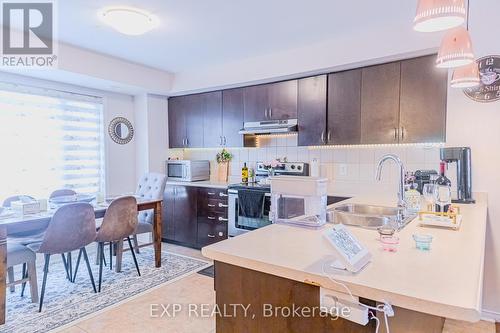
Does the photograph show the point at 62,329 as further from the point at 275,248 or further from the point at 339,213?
the point at 339,213

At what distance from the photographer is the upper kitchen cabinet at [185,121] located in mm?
4559

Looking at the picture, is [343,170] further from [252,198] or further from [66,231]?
[66,231]

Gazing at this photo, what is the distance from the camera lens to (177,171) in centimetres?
467

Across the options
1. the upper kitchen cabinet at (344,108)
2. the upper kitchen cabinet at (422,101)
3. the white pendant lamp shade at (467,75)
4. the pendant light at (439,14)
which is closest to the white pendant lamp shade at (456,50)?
the pendant light at (439,14)

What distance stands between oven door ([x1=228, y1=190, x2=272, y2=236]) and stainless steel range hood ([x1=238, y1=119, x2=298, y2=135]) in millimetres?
803

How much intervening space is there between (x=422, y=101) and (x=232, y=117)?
2.26 meters

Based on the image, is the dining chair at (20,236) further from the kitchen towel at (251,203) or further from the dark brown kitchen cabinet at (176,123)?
the dark brown kitchen cabinet at (176,123)

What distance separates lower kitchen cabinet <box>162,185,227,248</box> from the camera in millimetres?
4078

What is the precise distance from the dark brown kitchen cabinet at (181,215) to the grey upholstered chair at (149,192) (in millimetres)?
584

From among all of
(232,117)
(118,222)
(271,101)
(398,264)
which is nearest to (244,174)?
(232,117)

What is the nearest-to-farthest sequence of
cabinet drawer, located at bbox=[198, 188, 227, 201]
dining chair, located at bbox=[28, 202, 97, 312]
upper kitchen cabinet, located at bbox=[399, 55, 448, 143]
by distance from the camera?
dining chair, located at bbox=[28, 202, 97, 312]
upper kitchen cabinet, located at bbox=[399, 55, 448, 143]
cabinet drawer, located at bbox=[198, 188, 227, 201]

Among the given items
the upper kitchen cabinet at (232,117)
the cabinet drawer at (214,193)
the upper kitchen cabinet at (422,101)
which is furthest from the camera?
the upper kitchen cabinet at (232,117)

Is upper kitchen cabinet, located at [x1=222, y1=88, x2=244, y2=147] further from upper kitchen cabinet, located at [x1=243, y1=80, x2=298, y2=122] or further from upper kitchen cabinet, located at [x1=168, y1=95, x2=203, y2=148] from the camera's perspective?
upper kitchen cabinet, located at [x1=168, y1=95, x2=203, y2=148]

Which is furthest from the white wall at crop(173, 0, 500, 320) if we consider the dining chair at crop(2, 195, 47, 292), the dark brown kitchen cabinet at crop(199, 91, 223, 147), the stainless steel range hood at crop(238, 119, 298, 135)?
the dining chair at crop(2, 195, 47, 292)
